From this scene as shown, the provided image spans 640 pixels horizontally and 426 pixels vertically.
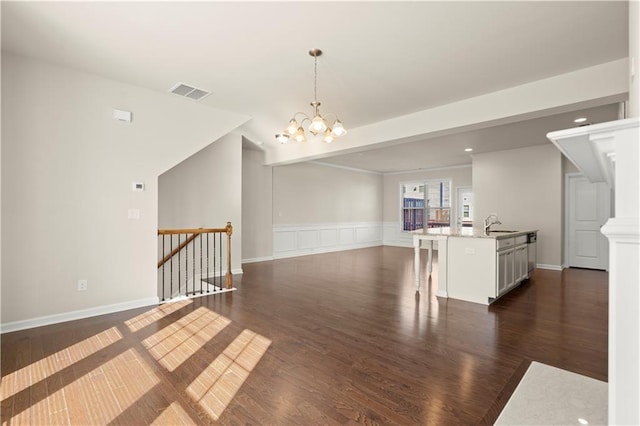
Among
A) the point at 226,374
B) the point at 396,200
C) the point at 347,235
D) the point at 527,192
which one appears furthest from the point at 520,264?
the point at 396,200

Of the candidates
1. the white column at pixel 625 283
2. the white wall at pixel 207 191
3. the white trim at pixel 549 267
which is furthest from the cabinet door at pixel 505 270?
the white wall at pixel 207 191

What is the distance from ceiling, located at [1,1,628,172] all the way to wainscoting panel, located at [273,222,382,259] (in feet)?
15.4

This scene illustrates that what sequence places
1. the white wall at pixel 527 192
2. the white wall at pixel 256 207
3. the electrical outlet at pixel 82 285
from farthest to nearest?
the white wall at pixel 256 207 < the white wall at pixel 527 192 < the electrical outlet at pixel 82 285

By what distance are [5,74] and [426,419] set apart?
199 inches

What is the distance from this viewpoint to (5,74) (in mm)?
3289

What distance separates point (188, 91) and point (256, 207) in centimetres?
378

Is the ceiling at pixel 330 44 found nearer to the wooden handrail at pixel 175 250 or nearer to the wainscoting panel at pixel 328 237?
the wooden handrail at pixel 175 250

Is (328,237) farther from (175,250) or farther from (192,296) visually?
(192,296)

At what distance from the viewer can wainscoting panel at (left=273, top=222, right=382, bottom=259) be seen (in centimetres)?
851

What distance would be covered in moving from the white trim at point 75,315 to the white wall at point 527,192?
750 cm

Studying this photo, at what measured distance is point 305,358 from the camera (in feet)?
8.96

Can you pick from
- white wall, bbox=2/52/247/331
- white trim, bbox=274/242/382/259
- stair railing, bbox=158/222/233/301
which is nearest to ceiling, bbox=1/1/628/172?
white wall, bbox=2/52/247/331

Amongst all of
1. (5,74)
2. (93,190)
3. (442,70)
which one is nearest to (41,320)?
(93,190)

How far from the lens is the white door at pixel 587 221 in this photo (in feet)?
21.9
